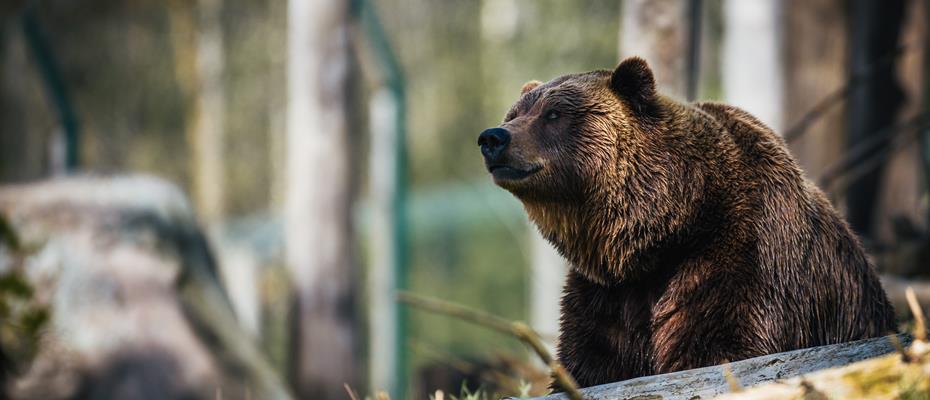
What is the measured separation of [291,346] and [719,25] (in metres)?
16.1

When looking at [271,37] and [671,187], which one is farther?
[271,37]

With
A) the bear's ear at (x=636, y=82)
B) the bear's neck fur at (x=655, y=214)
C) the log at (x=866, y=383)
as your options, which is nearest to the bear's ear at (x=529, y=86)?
the bear's ear at (x=636, y=82)

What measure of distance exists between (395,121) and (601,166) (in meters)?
6.01

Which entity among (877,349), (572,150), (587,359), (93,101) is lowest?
(93,101)

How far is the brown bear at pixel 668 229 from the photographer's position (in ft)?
11.2

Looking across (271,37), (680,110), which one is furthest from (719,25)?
(680,110)

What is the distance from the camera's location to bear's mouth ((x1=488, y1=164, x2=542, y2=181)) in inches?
142

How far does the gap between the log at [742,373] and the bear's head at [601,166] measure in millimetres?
650

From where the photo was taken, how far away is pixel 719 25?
22.7 meters

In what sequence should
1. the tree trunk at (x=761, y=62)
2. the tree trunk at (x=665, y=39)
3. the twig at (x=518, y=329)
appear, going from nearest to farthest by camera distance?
1. the twig at (x=518, y=329)
2. the tree trunk at (x=665, y=39)
3. the tree trunk at (x=761, y=62)

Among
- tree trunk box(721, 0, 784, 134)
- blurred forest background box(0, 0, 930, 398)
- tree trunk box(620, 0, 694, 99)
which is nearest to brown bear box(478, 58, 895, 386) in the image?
blurred forest background box(0, 0, 930, 398)

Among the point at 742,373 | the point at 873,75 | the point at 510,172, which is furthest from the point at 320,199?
the point at 742,373

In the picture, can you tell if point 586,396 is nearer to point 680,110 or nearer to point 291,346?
point 680,110

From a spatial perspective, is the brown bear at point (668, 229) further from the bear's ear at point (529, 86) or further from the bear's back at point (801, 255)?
the bear's ear at point (529, 86)
